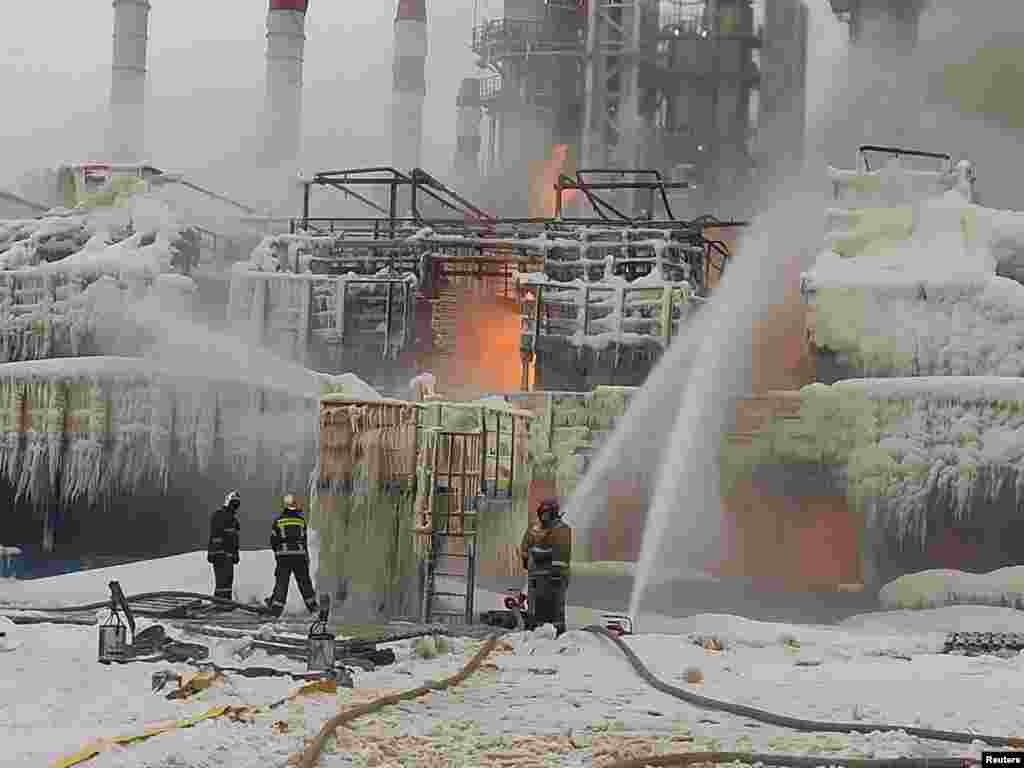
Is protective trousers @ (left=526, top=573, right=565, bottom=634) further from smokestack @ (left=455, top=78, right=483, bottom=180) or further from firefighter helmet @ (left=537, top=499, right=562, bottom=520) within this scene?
smokestack @ (left=455, top=78, right=483, bottom=180)

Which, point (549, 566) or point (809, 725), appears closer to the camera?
point (809, 725)

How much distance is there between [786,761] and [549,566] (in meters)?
6.10

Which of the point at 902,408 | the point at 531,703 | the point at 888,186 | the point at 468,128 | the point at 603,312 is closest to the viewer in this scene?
the point at 531,703

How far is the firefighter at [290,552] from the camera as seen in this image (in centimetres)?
1566

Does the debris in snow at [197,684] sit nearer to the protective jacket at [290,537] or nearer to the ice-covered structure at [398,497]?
the protective jacket at [290,537]

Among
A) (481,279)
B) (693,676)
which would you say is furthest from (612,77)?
(693,676)

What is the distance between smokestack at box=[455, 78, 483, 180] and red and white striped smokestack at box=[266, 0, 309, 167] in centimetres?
1058

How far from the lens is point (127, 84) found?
46281 millimetres

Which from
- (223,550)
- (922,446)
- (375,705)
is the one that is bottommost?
(223,550)

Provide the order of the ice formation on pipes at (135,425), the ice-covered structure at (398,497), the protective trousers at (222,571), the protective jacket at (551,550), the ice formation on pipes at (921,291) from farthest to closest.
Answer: the ice formation on pipes at (135,425), the ice formation on pipes at (921,291), the protective trousers at (222,571), the ice-covered structure at (398,497), the protective jacket at (551,550)

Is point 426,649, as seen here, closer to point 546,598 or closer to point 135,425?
point 546,598

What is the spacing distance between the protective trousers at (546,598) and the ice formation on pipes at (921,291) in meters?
10.9

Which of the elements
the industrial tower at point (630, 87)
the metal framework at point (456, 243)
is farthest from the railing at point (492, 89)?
the metal framework at point (456, 243)

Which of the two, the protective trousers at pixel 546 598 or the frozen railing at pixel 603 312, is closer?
the protective trousers at pixel 546 598
